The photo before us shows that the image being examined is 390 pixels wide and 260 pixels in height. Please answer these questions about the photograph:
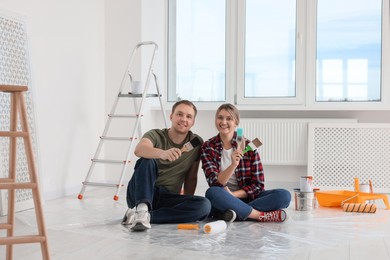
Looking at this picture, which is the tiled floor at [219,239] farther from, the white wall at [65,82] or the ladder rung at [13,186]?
the white wall at [65,82]

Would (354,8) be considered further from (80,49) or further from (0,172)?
(0,172)

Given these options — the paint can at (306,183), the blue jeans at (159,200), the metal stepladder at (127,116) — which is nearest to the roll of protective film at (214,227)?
the blue jeans at (159,200)

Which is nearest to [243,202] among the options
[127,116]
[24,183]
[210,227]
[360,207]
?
[210,227]

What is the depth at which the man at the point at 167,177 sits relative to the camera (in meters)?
3.31

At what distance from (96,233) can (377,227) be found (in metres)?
1.67

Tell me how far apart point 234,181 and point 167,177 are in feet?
1.50

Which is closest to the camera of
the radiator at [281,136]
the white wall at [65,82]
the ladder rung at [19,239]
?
the ladder rung at [19,239]

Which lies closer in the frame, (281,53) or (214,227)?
(214,227)

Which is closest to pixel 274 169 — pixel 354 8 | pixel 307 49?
pixel 307 49

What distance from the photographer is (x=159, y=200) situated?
3.48 m

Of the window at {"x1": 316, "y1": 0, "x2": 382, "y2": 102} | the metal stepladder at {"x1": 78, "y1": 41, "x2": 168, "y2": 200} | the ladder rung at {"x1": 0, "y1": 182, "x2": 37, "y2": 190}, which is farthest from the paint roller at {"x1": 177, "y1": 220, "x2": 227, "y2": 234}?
the window at {"x1": 316, "y1": 0, "x2": 382, "y2": 102}

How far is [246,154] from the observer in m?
3.60

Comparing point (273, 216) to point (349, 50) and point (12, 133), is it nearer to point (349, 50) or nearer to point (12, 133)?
point (12, 133)

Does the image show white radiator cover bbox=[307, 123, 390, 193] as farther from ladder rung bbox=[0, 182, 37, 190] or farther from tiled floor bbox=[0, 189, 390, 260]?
ladder rung bbox=[0, 182, 37, 190]
